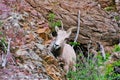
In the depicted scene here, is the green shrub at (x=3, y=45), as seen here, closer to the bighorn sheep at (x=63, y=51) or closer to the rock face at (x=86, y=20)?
the bighorn sheep at (x=63, y=51)

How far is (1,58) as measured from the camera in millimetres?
7855

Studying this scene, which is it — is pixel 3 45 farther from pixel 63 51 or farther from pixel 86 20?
pixel 86 20

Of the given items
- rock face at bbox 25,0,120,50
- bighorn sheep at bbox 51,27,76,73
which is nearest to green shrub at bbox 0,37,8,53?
bighorn sheep at bbox 51,27,76,73

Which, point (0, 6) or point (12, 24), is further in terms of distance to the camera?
point (0, 6)

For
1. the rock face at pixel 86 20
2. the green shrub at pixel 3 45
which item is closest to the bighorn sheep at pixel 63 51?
the green shrub at pixel 3 45

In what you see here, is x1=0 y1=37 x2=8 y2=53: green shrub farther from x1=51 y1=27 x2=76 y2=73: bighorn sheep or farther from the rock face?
the rock face

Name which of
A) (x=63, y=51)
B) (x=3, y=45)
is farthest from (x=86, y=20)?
(x=3, y=45)

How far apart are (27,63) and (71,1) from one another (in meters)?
6.26

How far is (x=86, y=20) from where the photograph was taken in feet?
42.7

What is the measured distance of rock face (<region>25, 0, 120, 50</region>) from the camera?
41.2ft

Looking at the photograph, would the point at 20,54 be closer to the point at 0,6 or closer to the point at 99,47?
the point at 0,6

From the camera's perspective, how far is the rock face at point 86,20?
1255 centimetres

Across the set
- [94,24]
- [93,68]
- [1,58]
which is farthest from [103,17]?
[1,58]

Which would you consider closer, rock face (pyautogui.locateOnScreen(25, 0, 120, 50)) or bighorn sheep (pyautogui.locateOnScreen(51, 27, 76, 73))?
bighorn sheep (pyautogui.locateOnScreen(51, 27, 76, 73))
